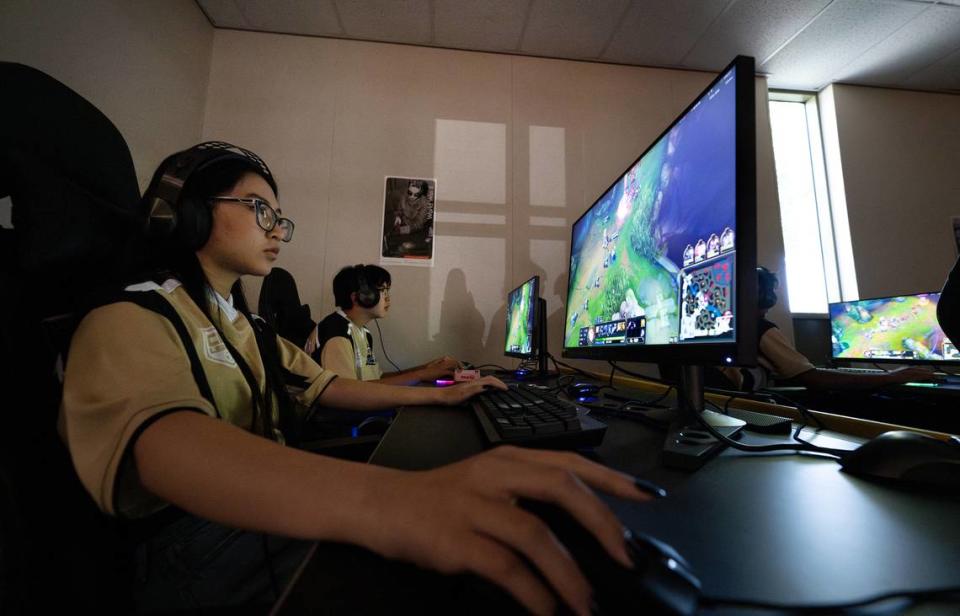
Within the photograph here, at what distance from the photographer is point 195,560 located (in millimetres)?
544

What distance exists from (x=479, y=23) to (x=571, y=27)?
1.83 feet

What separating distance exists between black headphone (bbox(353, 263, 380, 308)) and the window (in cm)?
272

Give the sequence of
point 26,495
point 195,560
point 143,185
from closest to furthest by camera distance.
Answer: point 26,495
point 195,560
point 143,185

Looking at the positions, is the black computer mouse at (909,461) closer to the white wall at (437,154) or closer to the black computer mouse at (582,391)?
the black computer mouse at (582,391)

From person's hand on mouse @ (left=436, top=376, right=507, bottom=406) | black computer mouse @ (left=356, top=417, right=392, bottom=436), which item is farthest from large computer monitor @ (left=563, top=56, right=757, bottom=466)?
black computer mouse @ (left=356, top=417, right=392, bottom=436)

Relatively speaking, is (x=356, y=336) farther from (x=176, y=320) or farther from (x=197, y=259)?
(x=176, y=320)

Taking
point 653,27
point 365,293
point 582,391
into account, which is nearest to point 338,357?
point 365,293

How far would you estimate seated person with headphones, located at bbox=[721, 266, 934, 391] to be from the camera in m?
1.42

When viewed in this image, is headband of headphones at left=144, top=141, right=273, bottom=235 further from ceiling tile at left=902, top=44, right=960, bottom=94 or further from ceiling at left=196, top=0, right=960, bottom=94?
ceiling tile at left=902, top=44, right=960, bottom=94

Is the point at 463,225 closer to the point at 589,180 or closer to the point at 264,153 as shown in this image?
the point at 589,180

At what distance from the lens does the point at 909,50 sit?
8.05 ft

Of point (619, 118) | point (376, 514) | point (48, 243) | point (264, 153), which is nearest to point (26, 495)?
point (48, 243)

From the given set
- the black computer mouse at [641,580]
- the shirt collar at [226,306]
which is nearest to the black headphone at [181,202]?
the shirt collar at [226,306]

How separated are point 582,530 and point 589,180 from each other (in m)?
2.44
